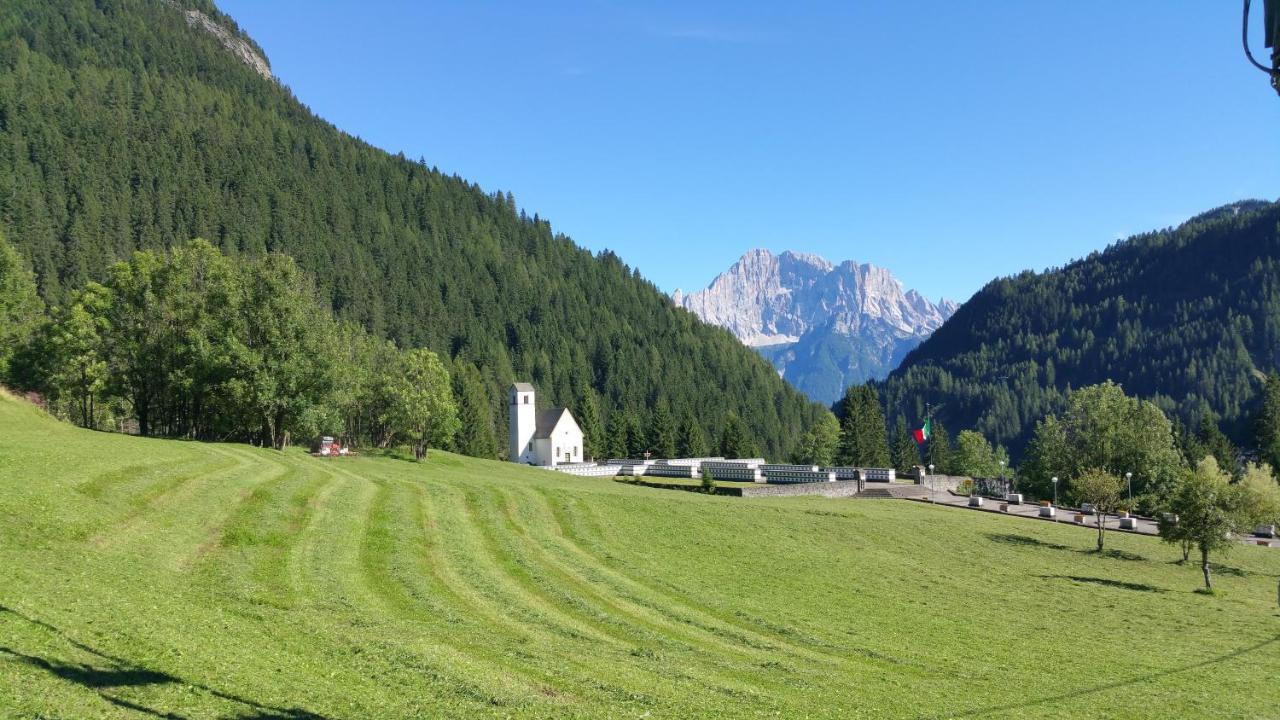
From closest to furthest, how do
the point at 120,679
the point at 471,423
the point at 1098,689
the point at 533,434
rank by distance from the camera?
1. the point at 120,679
2. the point at 1098,689
3. the point at 533,434
4. the point at 471,423

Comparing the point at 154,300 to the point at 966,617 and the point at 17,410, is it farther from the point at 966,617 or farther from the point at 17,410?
the point at 966,617

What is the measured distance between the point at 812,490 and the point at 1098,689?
50662 mm

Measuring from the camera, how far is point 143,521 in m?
25.0

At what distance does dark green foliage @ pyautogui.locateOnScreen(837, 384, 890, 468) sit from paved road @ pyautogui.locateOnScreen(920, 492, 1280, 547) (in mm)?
38029

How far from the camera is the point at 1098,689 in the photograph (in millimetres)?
22188

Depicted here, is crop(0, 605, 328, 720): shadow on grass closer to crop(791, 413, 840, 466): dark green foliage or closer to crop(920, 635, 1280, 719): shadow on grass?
crop(920, 635, 1280, 719): shadow on grass

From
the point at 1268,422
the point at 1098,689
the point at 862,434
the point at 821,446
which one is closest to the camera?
the point at 1098,689

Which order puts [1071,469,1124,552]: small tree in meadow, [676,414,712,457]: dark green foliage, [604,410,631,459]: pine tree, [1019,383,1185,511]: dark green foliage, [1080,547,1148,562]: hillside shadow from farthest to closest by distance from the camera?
[676,414,712,457]: dark green foliage → [604,410,631,459]: pine tree → [1019,383,1185,511]: dark green foliage → [1071,469,1124,552]: small tree in meadow → [1080,547,1148,562]: hillside shadow

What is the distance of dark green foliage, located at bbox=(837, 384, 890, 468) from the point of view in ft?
390

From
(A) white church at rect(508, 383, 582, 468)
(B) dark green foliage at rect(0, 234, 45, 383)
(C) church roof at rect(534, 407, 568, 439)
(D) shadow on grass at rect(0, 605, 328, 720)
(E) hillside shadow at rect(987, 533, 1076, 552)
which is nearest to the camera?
(D) shadow on grass at rect(0, 605, 328, 720)

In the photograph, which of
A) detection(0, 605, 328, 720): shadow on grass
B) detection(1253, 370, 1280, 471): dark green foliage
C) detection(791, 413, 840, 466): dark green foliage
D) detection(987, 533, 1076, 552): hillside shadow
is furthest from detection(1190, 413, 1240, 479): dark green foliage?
detection(0, 605, 328, 720): shadow on grass

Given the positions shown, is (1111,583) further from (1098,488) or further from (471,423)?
(471,423)

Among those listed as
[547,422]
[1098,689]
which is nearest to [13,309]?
[547,422]

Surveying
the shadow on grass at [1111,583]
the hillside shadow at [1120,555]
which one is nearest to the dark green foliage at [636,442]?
the hillside shadow at [1120,555]
